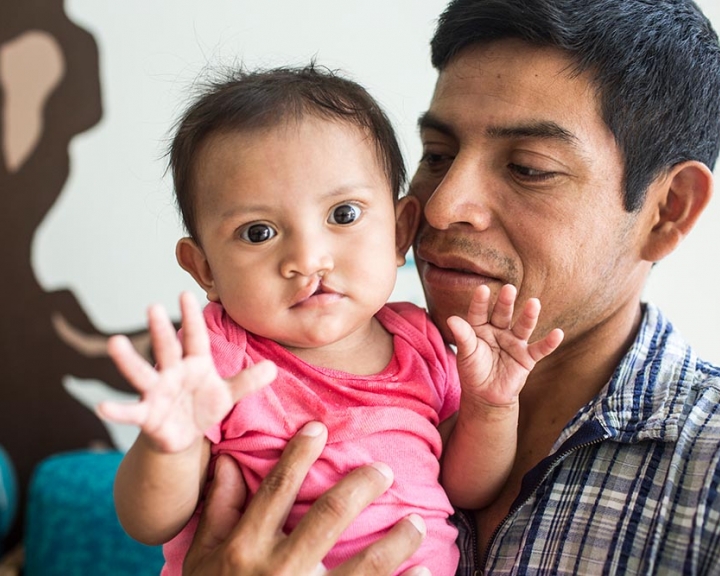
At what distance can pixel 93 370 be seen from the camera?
3064mm

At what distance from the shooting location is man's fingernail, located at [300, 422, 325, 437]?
1107 mm

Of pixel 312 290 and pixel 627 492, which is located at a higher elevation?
pixel 312 290

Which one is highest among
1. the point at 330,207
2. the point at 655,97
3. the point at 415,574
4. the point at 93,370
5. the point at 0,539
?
the point at 655,97

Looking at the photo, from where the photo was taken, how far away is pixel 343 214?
3.83ft

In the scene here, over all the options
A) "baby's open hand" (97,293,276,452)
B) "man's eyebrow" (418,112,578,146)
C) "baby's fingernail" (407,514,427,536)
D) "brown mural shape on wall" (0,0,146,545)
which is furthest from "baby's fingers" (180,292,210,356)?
"brown mural shape on wall" (0,0,146,545)

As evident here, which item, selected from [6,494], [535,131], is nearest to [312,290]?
[535,131]

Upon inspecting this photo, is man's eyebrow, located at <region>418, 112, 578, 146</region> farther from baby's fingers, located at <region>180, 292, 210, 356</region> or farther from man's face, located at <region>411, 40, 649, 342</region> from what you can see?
baby's fingers, located at <region>180, 292, 210, 356</region>

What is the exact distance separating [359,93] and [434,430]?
587 millimetres

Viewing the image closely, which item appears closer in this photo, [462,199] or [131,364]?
[131,364]

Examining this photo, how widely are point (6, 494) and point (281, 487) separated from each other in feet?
8.13

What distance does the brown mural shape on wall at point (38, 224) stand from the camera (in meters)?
2.89

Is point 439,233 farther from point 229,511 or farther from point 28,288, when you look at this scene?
point 28,288

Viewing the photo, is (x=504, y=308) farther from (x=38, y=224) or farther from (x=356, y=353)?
(x=38, y=224)

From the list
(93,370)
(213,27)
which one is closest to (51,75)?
(213,27)
